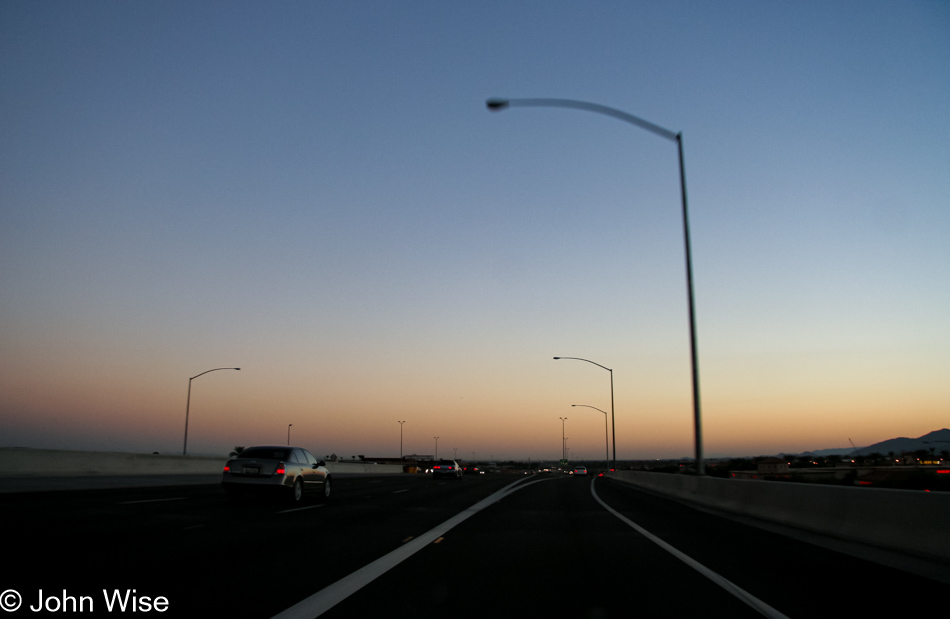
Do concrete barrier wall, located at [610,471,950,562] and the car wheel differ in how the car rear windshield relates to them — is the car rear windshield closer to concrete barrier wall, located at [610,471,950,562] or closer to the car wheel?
the car wheel

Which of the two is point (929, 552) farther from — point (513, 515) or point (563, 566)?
point (513, 515)

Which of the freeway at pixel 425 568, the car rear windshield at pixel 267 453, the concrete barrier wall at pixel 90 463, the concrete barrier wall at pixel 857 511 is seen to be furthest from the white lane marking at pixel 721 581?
the concrete barrier wall at pixel 90 463

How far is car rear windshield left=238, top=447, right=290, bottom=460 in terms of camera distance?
19672 mm

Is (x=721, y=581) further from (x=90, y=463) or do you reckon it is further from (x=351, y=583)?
(x=90, y=463)

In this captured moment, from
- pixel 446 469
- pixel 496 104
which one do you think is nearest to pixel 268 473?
pixel 496 104

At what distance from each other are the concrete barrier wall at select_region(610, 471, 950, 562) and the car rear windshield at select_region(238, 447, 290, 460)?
1185 cm

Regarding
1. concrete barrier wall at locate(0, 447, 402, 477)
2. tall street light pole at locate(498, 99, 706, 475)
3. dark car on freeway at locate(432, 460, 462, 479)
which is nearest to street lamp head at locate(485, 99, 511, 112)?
tall street light pole at locate(498, 99, 706, 475)

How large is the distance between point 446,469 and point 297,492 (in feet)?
104

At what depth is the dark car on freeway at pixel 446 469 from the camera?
50.3 m

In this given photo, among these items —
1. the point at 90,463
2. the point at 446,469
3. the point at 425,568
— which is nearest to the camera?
the point at 425,568

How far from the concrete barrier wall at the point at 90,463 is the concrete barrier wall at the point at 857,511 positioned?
914 inches

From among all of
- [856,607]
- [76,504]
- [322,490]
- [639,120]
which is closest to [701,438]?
[639,120]

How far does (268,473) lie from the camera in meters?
19.0

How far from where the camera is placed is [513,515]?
55.3ft
